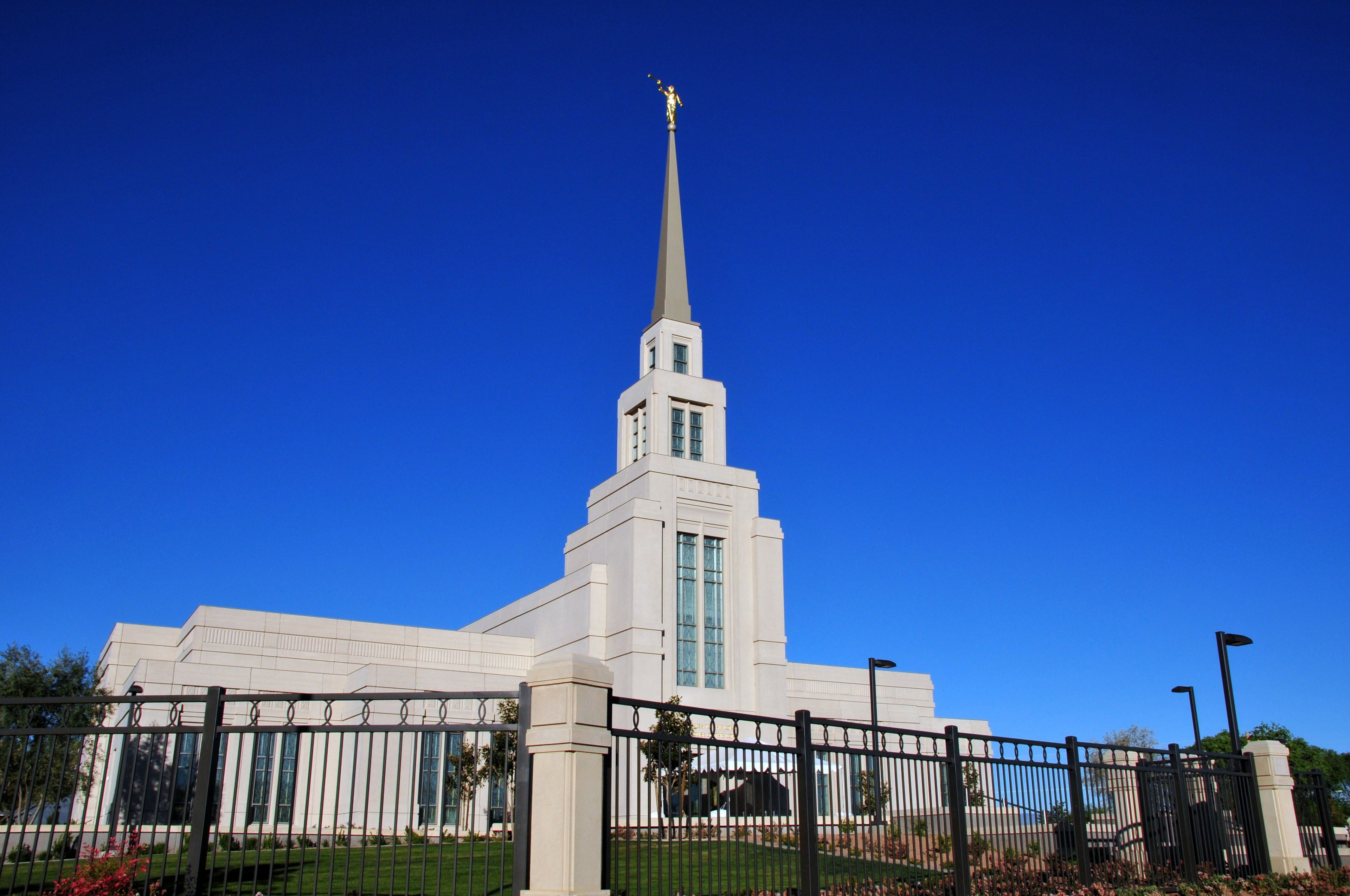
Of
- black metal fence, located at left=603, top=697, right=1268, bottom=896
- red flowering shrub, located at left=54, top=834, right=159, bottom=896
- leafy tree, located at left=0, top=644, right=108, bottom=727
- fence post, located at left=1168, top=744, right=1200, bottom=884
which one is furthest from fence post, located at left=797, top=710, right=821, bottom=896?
leafy tree, located at left=0, top=644, right=108, bottom=727

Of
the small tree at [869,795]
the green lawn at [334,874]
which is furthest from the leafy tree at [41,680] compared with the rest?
the small tree at [869,795]

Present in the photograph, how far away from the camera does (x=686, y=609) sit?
44469 mm

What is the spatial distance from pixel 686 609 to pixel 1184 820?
2981 centimetres

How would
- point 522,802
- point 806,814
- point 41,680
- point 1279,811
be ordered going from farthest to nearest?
point 41,680 < point 1279,811 < point 806,814 < point 522,802

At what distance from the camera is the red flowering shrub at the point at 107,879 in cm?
927

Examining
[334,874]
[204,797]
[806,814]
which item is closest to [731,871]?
[806,814]

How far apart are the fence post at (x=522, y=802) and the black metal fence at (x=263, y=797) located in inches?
0.8

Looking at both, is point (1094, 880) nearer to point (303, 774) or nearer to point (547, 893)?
point (547, 893)

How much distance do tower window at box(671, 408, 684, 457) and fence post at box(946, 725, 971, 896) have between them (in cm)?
3493

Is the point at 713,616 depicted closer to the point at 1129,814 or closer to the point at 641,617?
the point at 641,617

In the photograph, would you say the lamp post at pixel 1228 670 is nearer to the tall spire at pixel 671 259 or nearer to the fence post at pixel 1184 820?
the fence post at pixel 1184 820

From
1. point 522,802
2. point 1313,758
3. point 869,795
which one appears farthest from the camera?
point 1313,758

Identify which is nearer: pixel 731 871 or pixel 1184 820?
pixel 731 871

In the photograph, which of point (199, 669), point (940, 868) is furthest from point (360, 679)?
point (940, 868)
